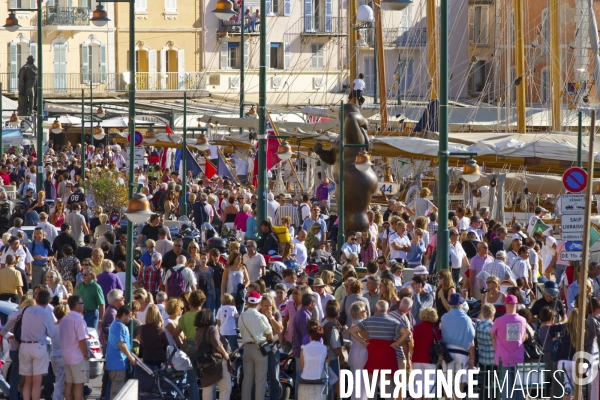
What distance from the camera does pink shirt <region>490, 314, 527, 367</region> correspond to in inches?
549

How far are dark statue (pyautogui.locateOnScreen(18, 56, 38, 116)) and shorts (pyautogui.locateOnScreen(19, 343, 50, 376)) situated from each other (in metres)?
26.7

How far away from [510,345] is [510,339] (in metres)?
0.06

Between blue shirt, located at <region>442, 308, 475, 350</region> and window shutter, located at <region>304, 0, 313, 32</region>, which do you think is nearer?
blue shirt, located at <region>442, 308, 475, 350</region>

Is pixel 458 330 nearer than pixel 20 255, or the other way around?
pixel 458 330

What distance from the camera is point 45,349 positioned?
1435 cm

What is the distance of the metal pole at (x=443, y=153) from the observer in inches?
658

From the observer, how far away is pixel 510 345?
550 inches

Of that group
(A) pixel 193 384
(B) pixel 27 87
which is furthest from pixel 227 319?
(B) pixel 27 87

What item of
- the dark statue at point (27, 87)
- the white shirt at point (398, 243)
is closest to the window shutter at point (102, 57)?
the dark statue at point (27, 87)

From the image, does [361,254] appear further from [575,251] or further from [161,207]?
[161,207]

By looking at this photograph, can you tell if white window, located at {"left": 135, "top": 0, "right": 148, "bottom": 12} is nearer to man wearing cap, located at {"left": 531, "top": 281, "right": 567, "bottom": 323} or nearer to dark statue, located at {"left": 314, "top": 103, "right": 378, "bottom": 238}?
dark statue, located at {"left": 314, "top": 103, "right": 378, "bottom": 238}

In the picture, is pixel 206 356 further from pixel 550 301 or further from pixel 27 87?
pixel 27 87

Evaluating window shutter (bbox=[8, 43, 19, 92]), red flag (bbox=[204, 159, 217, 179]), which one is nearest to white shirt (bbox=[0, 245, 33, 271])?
red flag (bbox=[204, 159, 217, 179])

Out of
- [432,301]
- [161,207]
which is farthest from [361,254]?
[161,207]
